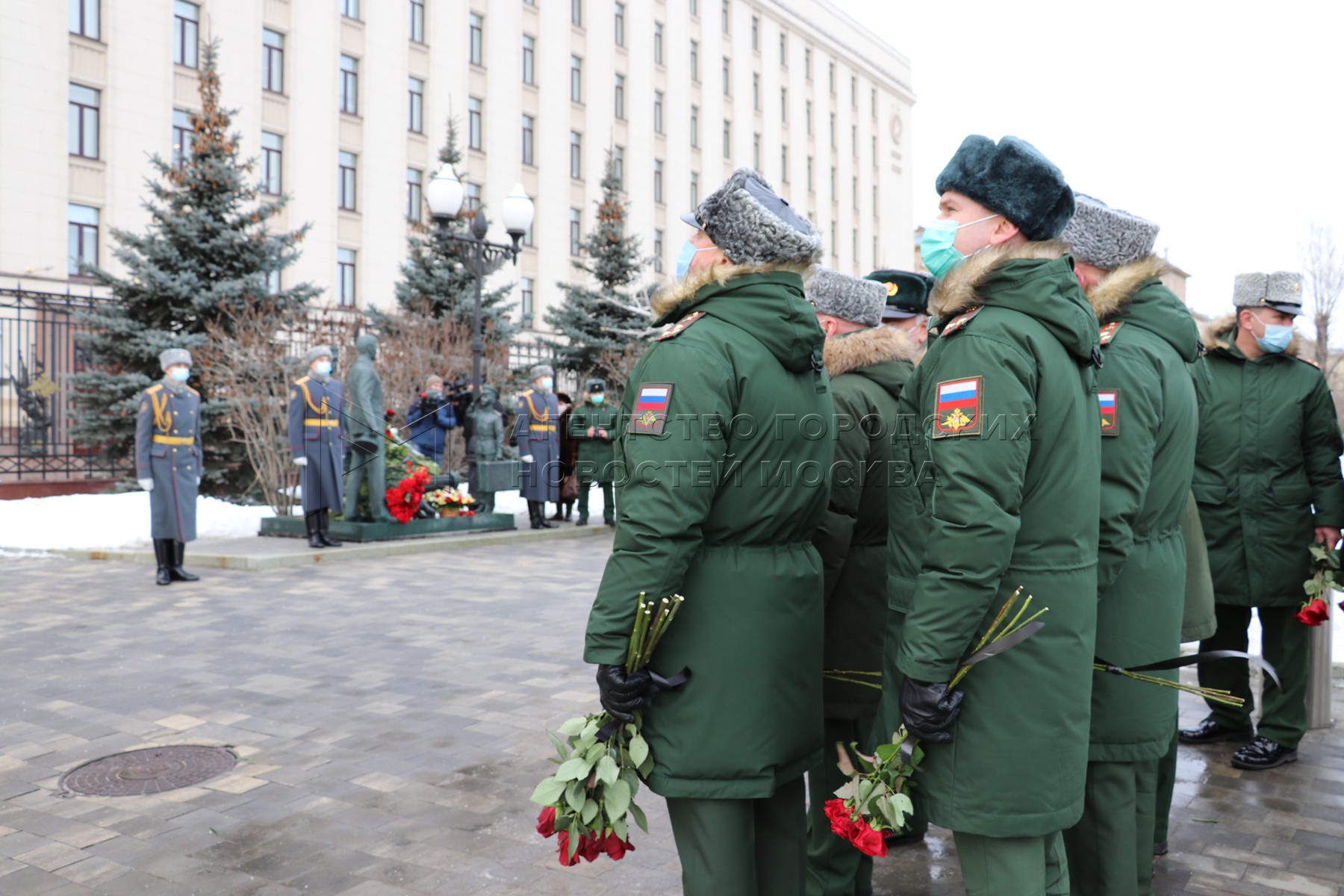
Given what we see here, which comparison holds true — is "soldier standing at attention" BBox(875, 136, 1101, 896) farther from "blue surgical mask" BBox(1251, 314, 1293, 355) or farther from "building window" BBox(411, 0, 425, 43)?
"building window" BBox(411, 0, 425, 43)

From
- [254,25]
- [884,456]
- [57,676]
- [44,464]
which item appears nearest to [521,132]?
[254,25]

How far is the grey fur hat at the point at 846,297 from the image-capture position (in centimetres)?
399

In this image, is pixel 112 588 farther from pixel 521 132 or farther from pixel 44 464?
pixel 521 132

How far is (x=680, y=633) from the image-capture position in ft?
9.01

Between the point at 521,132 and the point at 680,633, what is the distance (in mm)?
36642

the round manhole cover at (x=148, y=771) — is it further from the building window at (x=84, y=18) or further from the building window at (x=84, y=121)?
the building window at (x=84, y=18)

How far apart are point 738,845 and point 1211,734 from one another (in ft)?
11.6

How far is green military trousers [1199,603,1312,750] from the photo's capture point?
16.0 feet

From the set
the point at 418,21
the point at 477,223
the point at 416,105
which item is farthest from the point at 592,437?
the point at 418,21

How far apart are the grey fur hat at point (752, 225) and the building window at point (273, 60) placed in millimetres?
29837

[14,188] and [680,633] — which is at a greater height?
[14,188]

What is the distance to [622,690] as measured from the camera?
2609 mm

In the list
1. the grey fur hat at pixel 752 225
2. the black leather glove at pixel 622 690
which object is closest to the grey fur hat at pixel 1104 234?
the grey fur hat at pixel 752 225

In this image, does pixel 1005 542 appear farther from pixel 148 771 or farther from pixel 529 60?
pixel 529 60
